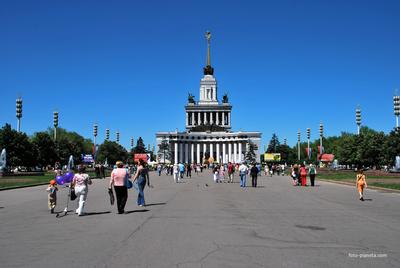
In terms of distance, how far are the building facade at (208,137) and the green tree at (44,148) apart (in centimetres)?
8344

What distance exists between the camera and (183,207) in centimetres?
1691

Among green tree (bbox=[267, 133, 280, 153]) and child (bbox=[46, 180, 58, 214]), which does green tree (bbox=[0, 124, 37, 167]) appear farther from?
green tree (bbox=[267, 133, 280, 153])

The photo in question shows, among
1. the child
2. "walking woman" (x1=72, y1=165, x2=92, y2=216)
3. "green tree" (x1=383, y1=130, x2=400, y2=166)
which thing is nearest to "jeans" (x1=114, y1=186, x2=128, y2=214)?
"walking woman" (x1=72, y1=165, x2=92, y2=216)

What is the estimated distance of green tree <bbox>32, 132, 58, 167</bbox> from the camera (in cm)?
6569

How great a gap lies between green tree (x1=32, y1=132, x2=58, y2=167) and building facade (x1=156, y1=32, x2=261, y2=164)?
274 feet

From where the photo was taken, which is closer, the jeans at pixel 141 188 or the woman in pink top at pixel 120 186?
the woman in pink top at pixel 120 186

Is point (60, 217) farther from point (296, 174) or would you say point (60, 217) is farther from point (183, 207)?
point (296, 174)

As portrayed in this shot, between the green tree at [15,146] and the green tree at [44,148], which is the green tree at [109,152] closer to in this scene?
the green tree at [44,148]

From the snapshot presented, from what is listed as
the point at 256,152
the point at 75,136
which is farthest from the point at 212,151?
the point at 75,136

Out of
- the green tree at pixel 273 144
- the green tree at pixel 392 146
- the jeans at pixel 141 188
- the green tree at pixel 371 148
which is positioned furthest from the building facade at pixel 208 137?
the jeans at pixel 141 188

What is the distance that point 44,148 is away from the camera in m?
66.6

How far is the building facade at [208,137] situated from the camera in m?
163

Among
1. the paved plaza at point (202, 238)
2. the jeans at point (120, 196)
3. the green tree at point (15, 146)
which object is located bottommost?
the paved plaza at point (202, 238)

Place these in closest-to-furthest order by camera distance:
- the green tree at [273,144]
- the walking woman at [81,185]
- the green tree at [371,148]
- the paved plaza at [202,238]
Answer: the paved plaza at [202,238] < the walking woman at [81,185] < the green tree at [371,148] < the green tree at [273,144]
